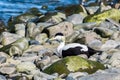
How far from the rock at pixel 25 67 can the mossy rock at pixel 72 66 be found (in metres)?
0.46

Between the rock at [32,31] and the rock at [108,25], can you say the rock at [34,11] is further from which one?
the rock at [108,25]

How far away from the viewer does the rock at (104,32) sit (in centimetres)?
1452

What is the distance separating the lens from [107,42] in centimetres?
1295

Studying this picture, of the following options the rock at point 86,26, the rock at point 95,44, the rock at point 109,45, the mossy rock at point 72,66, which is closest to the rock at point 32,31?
the rock at point 86,26

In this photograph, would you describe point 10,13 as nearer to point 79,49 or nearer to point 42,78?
point 79,49

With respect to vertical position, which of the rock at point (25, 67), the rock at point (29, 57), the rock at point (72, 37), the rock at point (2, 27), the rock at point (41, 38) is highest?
the rock at point (25, 67)

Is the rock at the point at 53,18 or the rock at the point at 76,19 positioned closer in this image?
the rock at the point at 76,19

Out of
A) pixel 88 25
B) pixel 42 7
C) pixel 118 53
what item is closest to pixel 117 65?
pixel 118 53

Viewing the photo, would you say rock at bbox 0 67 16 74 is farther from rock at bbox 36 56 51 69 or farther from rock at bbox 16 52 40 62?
rock at bbox 16 52 40 62

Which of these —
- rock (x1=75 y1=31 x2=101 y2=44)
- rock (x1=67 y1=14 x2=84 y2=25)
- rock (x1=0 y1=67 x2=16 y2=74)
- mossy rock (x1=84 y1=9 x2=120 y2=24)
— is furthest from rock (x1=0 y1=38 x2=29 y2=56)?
mossy rock (x1=84 y1=9 x2=120 y2=24)

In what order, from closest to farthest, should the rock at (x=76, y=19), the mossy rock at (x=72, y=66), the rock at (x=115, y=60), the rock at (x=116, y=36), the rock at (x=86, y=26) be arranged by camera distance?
the mossy rock at (x=72, y=66) < the rock at (x=115, y=60) < the rock at (x=116, y=36) < the rock at (x=86, y=26) < the rock at (x=76, y=19)

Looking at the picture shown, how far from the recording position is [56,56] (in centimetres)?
1212

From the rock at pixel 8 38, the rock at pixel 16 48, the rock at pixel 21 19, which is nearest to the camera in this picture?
the rock at pixel 16 48

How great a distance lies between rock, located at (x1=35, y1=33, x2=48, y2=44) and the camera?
14.9 meters
